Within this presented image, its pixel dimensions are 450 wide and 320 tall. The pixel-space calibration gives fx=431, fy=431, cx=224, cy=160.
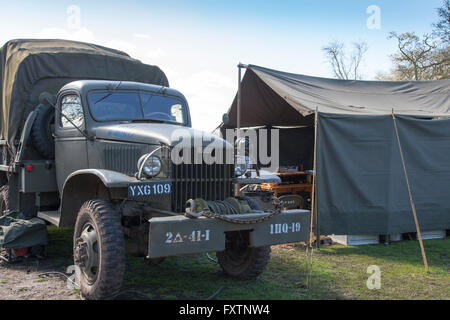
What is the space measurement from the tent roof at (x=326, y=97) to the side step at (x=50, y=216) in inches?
157

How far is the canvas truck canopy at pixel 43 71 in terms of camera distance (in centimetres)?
588

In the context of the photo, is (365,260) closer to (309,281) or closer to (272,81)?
(309,281)

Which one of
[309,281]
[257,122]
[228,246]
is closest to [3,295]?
[228,246]

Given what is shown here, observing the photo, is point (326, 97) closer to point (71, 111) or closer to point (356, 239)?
point (356, 239)

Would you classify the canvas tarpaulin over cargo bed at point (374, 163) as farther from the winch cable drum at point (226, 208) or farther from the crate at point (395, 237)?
the winch cable drum at point (226, 208)

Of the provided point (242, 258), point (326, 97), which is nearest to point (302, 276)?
point (242, 258)

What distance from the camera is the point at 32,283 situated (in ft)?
15.2

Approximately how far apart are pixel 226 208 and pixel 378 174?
398cm

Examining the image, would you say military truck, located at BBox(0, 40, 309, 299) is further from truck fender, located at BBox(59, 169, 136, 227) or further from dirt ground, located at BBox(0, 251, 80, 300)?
dirt ground, located at BBox(0, 251, 80, 300)

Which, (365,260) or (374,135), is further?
(374,135)

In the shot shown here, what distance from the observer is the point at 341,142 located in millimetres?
7051

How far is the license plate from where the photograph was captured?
12.1 feet

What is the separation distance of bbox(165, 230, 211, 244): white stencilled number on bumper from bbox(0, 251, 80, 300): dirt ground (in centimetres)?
133
